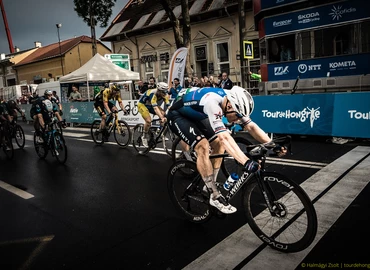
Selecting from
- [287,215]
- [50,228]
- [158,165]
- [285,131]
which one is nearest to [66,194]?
[50,228]

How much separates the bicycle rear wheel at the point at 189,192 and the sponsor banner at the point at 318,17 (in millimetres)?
10824

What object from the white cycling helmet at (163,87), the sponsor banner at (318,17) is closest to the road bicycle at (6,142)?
the white cycling helmet at (163,87)

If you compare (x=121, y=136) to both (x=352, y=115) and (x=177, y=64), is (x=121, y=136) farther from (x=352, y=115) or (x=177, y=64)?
(x=352, y=115)

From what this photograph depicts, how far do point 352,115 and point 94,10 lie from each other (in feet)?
88.1

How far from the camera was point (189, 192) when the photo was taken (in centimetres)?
418

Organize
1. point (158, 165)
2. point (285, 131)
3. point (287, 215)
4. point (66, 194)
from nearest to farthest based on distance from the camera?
point (287, 215)
point (66, 194)
point (158, 165)
point (285, 131)

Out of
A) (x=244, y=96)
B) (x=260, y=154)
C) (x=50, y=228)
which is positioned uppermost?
(x=244, y=96)

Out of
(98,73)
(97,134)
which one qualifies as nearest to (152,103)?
(97,134)

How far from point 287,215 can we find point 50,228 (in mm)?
3075

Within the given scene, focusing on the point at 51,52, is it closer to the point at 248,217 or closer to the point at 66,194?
the point at 66,194

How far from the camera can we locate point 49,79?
42.6m

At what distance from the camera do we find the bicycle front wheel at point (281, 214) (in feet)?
9.94

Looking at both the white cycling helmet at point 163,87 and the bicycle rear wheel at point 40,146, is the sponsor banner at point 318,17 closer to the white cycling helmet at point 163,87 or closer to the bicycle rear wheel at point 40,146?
the white cycling helmet at point 163,87

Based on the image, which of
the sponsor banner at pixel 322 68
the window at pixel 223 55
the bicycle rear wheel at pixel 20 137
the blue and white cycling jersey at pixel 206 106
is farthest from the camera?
the window at pixel 223 55
